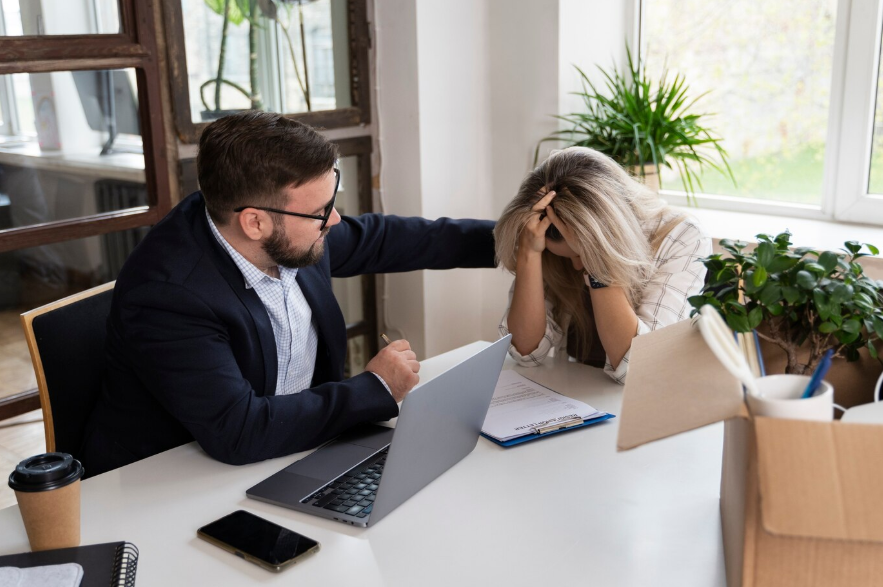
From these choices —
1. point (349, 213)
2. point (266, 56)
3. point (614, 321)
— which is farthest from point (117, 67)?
point (614, 321)

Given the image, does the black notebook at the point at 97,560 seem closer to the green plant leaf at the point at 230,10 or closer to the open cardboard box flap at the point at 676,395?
the open cardboard box flap at the point at 676,395

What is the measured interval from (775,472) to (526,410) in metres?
0.82

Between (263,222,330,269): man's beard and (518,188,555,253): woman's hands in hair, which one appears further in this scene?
(518,188,555,253): woman's hands in hair

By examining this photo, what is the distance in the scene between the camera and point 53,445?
164cm

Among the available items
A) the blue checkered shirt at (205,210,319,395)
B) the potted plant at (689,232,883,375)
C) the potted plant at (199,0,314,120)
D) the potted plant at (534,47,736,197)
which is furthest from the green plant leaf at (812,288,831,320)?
the potted plant at (199,0,314,120)

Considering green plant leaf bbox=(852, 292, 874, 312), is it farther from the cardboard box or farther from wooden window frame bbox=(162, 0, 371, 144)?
wooden window frame bbox=(162, 0, 371, 144)

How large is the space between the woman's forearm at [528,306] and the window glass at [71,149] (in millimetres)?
1246

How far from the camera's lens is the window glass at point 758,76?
9.20 feet

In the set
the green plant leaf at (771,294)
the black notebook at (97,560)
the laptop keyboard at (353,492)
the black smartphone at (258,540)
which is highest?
the green plant leaf at (771,294)

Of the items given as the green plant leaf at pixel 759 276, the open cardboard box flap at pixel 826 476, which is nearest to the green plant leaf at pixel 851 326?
the green plant leaf at pixel 759 276

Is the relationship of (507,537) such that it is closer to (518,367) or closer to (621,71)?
(518,367)

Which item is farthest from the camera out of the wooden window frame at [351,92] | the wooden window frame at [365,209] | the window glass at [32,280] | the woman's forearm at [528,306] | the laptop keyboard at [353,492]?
the wooden window frame at [365,209]

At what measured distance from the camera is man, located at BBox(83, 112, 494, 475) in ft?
4.75

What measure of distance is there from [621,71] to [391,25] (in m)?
0.89
